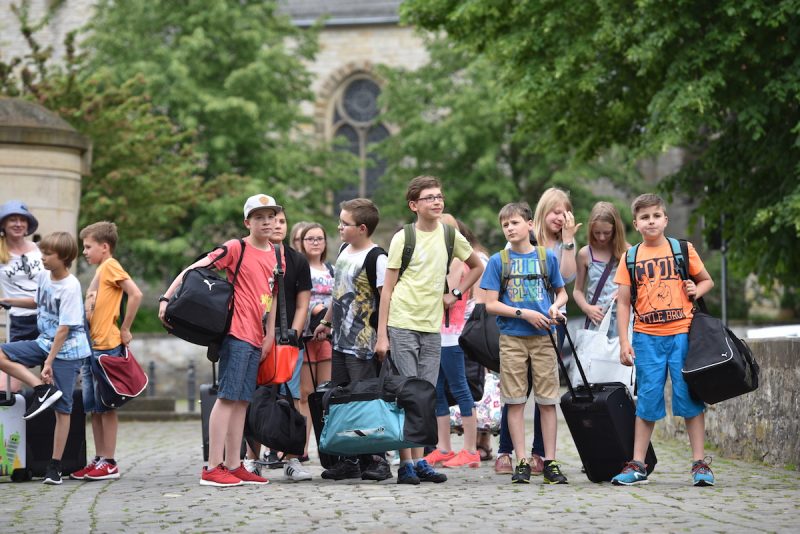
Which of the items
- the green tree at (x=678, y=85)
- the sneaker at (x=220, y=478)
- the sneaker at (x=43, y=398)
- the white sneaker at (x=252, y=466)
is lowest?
the sneaker at (x=220, y=478)

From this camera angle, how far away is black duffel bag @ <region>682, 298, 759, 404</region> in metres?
Answer: 7.85

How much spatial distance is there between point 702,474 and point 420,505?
184cm

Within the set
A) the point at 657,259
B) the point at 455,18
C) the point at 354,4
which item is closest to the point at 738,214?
the point at 455,18

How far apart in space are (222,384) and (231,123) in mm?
26890

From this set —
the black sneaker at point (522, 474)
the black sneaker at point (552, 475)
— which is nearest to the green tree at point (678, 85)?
the black sneaker at point (552, 475)

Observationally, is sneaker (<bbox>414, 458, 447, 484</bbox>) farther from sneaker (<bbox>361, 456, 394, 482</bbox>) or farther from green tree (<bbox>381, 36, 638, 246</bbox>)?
green tree (<bbox>381, 36, 638, 246</bbox>)

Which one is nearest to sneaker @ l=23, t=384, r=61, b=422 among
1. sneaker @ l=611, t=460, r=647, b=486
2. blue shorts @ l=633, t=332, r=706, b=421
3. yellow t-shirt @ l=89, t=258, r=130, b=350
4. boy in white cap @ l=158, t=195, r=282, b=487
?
yellow t-shirt @ l=89, t=258, r=130, b=350

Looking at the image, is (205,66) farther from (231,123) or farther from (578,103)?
(578,103)

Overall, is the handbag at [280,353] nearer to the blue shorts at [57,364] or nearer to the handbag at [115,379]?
the handbag at [115,379]

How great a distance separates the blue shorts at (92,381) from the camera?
9.20 m

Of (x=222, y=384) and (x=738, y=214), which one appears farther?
(x=738, y=214)

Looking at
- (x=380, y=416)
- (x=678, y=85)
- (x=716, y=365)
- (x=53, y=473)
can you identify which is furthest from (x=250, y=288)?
(x=678, y=85)

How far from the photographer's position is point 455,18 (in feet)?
65.8

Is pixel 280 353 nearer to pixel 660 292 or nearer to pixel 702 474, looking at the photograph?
pixel 660 292
